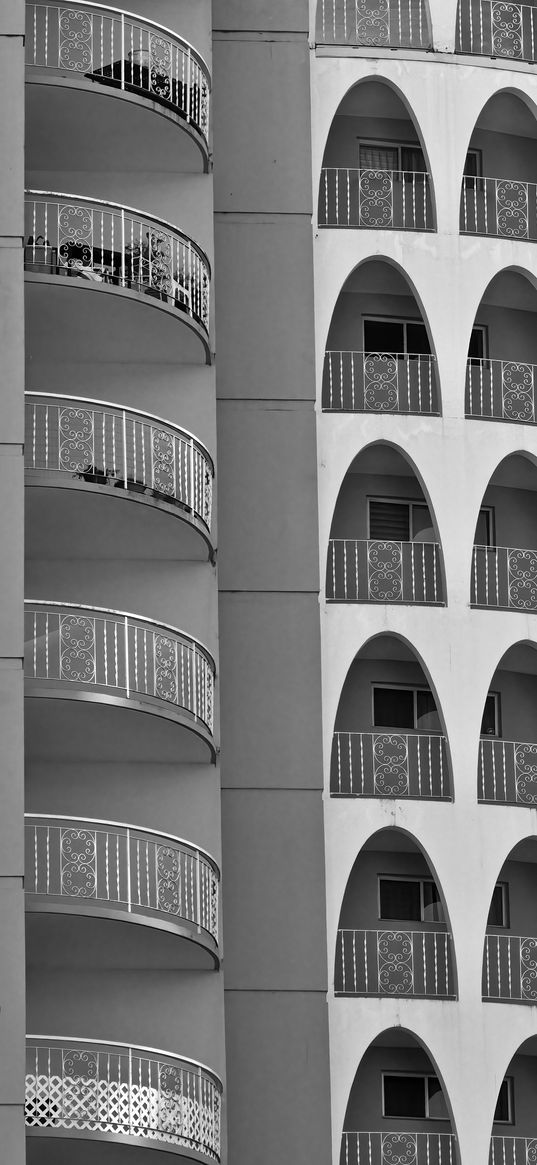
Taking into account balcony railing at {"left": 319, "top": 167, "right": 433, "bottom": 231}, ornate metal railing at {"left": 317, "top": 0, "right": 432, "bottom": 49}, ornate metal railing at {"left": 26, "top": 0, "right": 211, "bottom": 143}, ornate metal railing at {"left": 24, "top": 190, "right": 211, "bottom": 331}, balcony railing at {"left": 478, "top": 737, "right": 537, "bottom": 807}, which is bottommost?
balcony railing at {"left": 478, "top": 737, "right": 537, "bottom": 807}

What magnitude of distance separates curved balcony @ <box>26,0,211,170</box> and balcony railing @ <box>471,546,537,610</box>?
774 cm

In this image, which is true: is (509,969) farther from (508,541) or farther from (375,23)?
(375,23)

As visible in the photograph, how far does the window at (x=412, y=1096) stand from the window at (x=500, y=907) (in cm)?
267

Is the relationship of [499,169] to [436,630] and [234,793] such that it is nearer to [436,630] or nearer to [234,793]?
[436,630]

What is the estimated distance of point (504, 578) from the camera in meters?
40.0

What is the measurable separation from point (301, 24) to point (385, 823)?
512 inches

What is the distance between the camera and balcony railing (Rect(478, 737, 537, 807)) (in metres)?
38.8

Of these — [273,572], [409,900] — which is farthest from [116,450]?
[409,900]

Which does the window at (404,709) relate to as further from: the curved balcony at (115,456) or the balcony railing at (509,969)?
the curved balcony at (115,456)

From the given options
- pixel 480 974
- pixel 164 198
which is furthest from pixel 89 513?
pixel 480 974

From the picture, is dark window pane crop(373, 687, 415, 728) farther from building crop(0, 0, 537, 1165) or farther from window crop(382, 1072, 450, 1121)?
window crop(382, 1072, 450, 1121)

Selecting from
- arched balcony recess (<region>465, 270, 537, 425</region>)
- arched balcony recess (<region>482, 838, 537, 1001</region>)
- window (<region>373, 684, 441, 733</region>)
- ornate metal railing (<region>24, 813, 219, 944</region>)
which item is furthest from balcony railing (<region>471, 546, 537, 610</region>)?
ornate metal railing (<region>24, 813, 219, 944</region>)

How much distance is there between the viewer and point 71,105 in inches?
1446

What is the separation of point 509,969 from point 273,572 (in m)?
6.96
